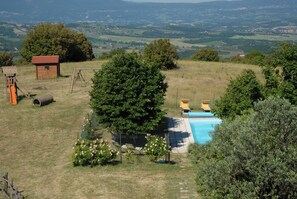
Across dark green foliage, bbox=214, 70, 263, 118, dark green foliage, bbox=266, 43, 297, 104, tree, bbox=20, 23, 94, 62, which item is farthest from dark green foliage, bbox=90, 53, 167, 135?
tree, bbox=20, 23, 94, 62

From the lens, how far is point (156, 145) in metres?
17.3

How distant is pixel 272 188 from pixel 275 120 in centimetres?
168

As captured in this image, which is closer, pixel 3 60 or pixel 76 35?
pixel 76 35

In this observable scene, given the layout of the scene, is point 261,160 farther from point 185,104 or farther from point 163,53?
point 163,53

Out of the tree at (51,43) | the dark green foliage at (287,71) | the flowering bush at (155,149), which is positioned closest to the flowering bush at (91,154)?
the flowering bush at (155,149)

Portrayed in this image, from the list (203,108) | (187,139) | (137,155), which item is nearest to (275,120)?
(137,155)

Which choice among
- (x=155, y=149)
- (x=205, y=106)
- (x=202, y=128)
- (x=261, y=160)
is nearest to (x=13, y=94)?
(x=202, y=128)

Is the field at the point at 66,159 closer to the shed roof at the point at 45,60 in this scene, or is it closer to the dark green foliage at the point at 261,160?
the shed roof at the point at 45,60

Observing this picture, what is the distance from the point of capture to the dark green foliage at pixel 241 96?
1822cm

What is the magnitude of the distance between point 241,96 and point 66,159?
8985mm

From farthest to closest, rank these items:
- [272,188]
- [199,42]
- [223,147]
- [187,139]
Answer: [199,42] → [187,139] → [223,147] → [272,188]

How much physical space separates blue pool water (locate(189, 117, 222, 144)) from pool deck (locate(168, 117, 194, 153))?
34cm

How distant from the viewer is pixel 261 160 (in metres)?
9.05

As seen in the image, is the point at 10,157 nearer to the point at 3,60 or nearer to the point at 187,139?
the point at 187,139
